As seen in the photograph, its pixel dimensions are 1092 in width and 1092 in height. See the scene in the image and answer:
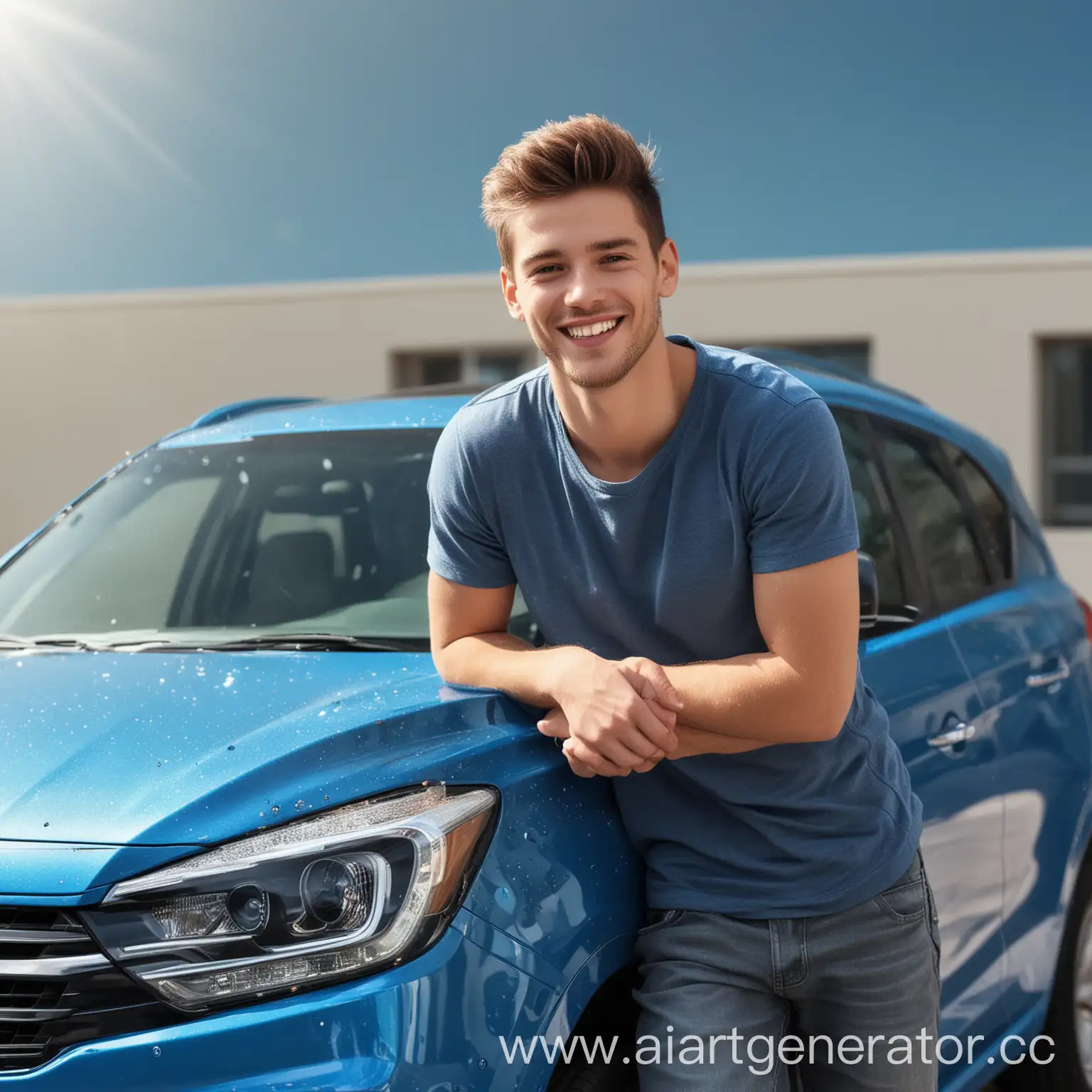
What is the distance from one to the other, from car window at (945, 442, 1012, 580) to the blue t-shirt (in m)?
1.56

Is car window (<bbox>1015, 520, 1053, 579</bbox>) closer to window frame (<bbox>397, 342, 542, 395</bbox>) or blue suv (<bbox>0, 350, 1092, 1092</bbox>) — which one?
blue suv (<bbox>0, 350, 1092, 1092</bbox>)

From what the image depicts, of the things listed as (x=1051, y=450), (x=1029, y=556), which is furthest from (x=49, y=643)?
(x=1051, y=450)

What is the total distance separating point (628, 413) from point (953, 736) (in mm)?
1185

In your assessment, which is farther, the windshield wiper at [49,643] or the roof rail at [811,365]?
the roof rail at [811,365]

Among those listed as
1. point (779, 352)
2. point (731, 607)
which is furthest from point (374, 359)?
point (731, 607)

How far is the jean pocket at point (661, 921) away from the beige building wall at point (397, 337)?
1614 cm

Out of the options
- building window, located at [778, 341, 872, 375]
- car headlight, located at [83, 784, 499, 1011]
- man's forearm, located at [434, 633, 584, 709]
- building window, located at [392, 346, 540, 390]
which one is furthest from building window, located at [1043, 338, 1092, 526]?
car headlight, located at [83, 784, 499, 1011]

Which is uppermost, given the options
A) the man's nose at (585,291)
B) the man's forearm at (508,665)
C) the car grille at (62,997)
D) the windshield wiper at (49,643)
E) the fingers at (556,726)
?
the man's nose at (585,291)

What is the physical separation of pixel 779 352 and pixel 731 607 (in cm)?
133

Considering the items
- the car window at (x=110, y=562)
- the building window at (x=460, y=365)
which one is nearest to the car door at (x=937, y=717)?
the car window at (x=110, y=562)

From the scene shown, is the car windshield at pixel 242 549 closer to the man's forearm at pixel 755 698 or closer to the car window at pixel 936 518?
the man's forearm at pixel 755 698

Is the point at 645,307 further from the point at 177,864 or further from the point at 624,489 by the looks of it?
the point at 177,864

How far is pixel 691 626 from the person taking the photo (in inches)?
91.0

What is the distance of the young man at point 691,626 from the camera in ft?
7.28
